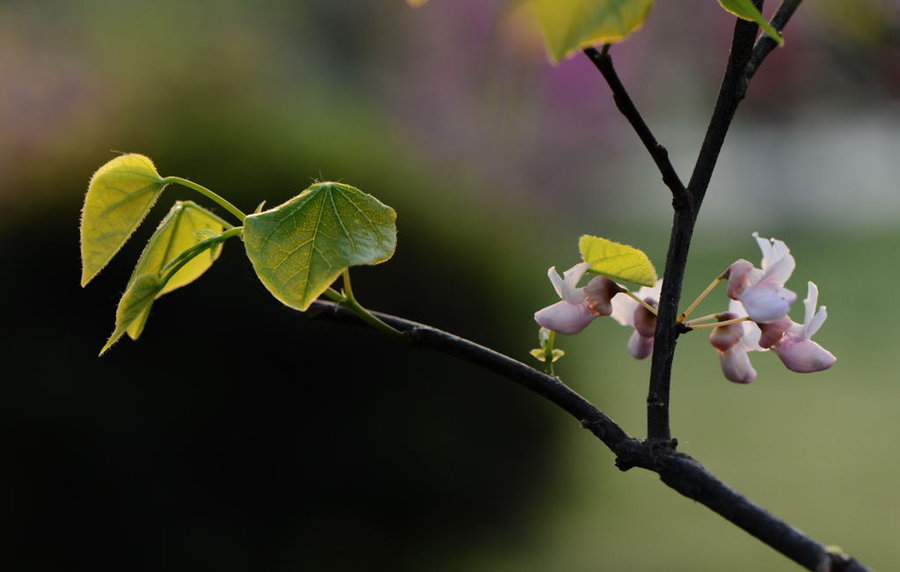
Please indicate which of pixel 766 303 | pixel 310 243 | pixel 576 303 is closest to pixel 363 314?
pixel 310 243

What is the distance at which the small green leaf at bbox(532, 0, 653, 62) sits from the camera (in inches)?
17.0

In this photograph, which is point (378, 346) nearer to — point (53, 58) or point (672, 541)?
point (672, 541)

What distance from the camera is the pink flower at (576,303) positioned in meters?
0.74

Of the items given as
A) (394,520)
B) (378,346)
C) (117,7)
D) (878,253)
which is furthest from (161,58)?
(878,253)

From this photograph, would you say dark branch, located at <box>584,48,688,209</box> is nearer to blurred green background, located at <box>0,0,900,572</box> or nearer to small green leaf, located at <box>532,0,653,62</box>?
small green leaf, located at <box>532,0,653,62</box>

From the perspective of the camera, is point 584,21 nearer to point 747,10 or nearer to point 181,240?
point 747,10

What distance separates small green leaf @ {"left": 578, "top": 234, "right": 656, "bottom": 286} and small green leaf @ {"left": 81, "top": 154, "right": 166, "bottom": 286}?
0.31m

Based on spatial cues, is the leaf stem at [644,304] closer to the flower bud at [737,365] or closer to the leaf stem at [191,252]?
the flower bud at [737,365]

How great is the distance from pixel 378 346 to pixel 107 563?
37.5 inches

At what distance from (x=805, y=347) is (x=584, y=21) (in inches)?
15.2

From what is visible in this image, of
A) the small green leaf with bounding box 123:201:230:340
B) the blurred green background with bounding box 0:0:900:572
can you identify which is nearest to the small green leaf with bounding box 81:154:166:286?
the small green leaf with bounding box 123:201:230:340

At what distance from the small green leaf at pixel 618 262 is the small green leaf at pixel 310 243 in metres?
0.16

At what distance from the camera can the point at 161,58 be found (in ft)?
14.8

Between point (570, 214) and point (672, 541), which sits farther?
point (570, 214)
